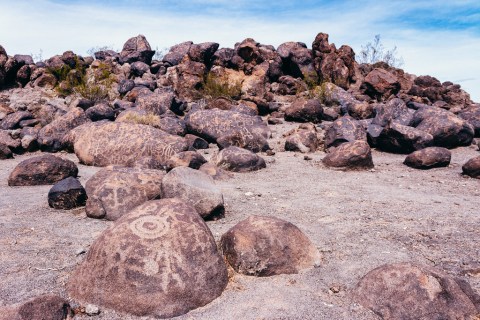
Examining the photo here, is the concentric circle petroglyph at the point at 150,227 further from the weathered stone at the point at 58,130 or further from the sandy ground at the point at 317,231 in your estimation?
the weathered stone at the point at 58,130

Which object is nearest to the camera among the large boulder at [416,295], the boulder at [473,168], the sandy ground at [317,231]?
the large boulder at [416,295]

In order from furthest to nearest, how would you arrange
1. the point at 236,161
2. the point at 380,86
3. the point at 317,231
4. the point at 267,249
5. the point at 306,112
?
the point at 380,86 < the point at 306,112 < the point at 236,161 < the point at 317,231 < the point at 267,249

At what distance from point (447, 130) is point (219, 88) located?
9.78m

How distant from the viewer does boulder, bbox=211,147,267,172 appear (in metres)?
7.98

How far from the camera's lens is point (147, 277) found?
10.2 feet

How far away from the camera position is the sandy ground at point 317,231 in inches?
130

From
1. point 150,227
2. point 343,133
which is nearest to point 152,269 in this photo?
point 150,227

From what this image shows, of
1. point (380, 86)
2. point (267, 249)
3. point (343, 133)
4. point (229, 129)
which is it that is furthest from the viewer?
A: point (380, 86)

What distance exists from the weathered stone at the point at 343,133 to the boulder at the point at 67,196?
658 cm

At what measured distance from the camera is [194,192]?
5.00 meters

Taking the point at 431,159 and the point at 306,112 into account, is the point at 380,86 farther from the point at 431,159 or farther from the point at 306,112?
the point at 431,159

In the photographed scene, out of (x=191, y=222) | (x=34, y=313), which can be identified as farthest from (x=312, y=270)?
(x=34, y=313)

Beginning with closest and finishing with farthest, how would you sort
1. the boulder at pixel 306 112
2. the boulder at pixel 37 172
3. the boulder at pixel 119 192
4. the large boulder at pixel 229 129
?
the boulder at pixel 119 192
the boulder at pixel 37 172
the large boulder at pixel 229 129
the boulder at pixel 306 112

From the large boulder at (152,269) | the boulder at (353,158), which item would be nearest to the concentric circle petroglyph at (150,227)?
the large boulder at (152,269)
